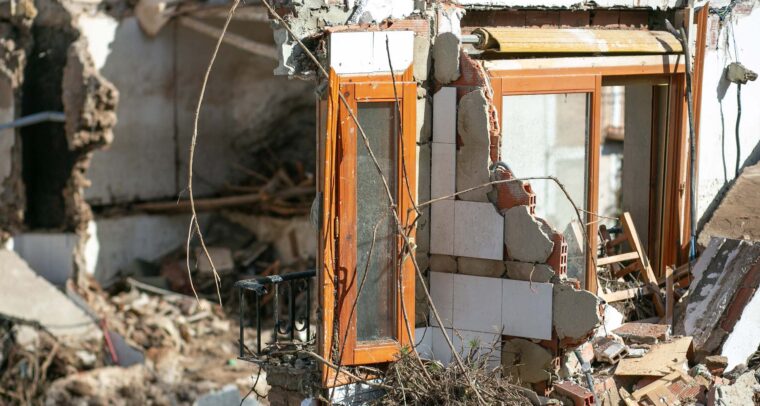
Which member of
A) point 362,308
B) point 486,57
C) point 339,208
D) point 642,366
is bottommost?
point 642,366

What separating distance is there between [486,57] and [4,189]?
7.67 meters

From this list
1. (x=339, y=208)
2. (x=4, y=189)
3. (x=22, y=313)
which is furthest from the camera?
(x=4, y=189)

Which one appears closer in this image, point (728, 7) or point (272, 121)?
point (728, 7)

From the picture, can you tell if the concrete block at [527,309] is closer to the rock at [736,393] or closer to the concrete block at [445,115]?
the concrete block at [445,115]

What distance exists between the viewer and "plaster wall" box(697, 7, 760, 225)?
923cm

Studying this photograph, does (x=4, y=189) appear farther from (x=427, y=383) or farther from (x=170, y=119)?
(x=427, y=383)

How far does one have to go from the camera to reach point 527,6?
26.4 ft

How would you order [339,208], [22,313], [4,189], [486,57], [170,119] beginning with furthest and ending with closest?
[170,119] < [4,189] < [22,313] < [486,57] < [339,208]

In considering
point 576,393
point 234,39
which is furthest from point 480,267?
point 234,39

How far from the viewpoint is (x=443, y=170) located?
746cm

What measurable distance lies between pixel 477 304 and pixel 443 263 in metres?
0.35

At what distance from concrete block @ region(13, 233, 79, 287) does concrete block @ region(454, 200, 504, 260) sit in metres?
7.40

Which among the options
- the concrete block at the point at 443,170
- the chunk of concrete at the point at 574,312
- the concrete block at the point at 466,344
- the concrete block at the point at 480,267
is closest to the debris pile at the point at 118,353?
the concrete block at the point at 466,344

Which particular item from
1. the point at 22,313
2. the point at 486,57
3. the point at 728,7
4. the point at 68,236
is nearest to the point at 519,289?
the point at 486,57
